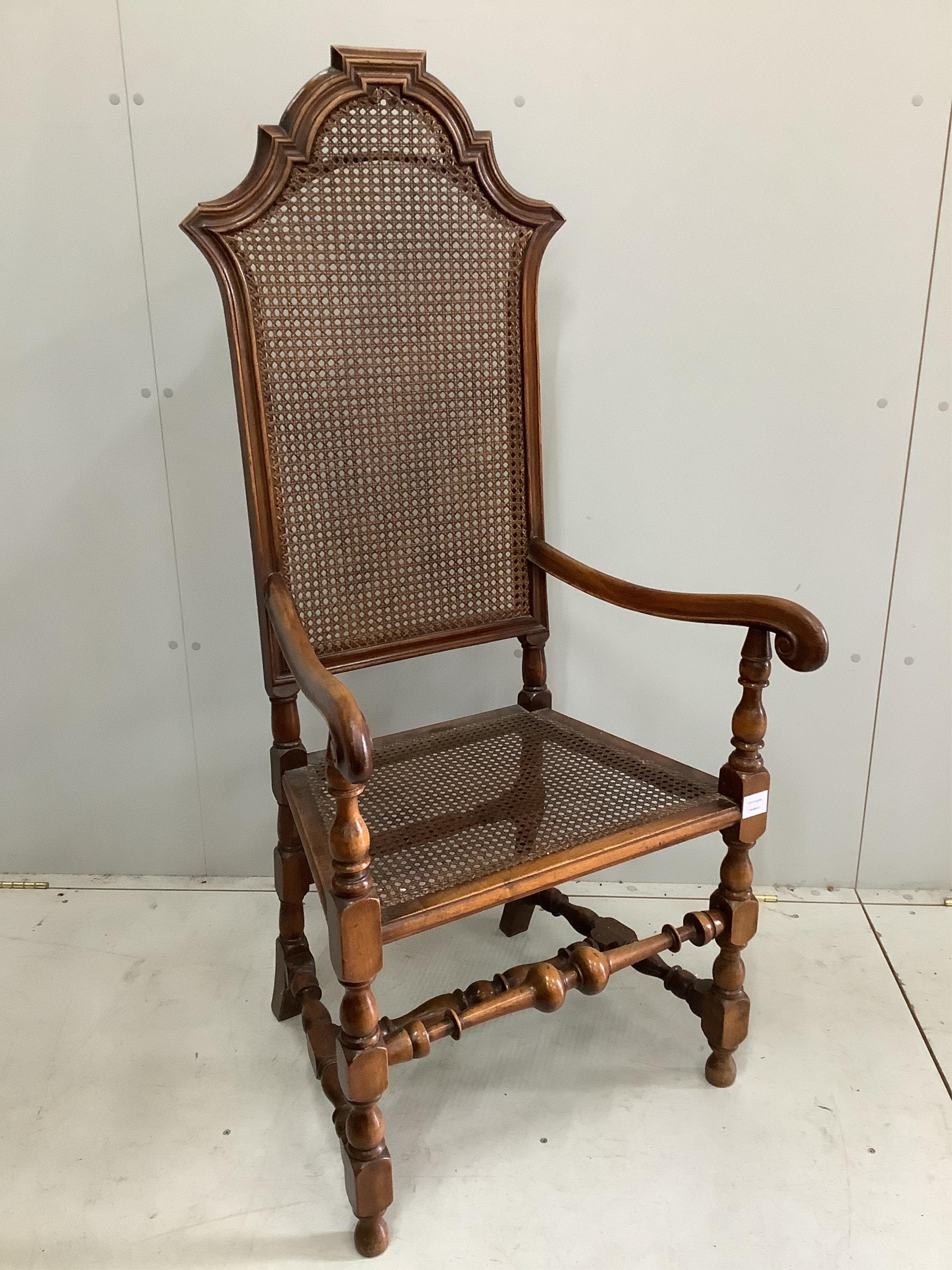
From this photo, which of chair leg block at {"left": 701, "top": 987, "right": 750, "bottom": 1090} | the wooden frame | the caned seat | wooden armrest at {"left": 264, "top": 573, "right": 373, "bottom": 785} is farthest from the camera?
chair leg block at {"left": 701, "top": 987, "right": 750, "bottom": 1090}

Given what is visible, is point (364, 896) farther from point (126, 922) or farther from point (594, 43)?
point (594, 43)

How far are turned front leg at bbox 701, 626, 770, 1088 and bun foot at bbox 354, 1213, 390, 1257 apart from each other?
1.87 ft

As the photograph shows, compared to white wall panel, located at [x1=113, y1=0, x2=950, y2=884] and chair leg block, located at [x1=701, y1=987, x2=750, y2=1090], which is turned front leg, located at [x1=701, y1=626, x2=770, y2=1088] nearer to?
chair leg block, located at [x1=701, y1=987, x2=750, y2=1090]

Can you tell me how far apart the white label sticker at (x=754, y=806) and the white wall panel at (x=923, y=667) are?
686mm

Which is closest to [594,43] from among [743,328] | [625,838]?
[743,328]

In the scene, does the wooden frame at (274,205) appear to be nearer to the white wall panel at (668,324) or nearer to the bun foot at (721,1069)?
the white wall panel at (668,324)

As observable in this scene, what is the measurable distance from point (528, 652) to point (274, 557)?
49cm

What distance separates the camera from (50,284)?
1.66 m

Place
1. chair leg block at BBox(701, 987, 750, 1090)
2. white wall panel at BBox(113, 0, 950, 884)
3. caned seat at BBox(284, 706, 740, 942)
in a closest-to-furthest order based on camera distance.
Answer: caned seat at BBox(284, 706, 740, 942) < chair leg block at BBox(701, 987, 750, 1090) < white wall panel at BBox(113, 0, 950, 884)

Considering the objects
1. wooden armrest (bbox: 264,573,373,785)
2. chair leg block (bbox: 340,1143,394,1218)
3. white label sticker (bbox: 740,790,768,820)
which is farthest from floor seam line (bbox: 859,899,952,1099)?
wooden armrest (bbox: 264,573,373,785)

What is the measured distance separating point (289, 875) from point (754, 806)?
0.73 meters

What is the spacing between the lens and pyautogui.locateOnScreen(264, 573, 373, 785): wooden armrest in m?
0.95

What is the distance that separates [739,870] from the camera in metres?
Answer: 1.37

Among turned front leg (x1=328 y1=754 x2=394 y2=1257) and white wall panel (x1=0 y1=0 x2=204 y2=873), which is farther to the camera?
white wall panel (x1=0 y1=0 x2=204 y2=873)
